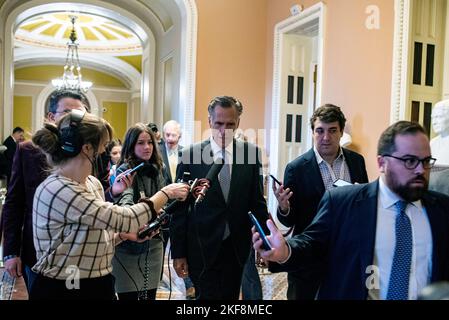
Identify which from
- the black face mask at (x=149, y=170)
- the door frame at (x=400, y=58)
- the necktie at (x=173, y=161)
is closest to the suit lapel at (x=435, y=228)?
the black face mask at (x=149, y=170)

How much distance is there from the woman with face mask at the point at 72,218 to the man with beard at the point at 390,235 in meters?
0.57

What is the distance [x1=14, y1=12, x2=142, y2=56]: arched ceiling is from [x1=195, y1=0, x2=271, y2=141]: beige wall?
5.45m

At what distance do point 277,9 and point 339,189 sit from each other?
4.71m

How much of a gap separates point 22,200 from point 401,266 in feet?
5.19

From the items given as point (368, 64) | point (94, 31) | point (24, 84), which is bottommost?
point (368, 64)

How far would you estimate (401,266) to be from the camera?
136 centimetres

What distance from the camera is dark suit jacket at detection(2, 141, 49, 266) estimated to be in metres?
1.87

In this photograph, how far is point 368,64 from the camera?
4113mm

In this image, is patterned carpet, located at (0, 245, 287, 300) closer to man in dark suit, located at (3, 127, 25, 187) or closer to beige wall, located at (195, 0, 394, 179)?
beige wall, located at (195, 0, 394, 179)

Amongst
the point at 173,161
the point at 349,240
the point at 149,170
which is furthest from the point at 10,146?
the point at 349,240

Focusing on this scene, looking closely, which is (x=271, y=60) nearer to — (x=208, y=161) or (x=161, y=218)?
(x=208, y=161)

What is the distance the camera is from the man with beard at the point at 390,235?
1.36 meters

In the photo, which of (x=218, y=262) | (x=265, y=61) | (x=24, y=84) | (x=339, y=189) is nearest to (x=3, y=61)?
(x=265, y=61)
